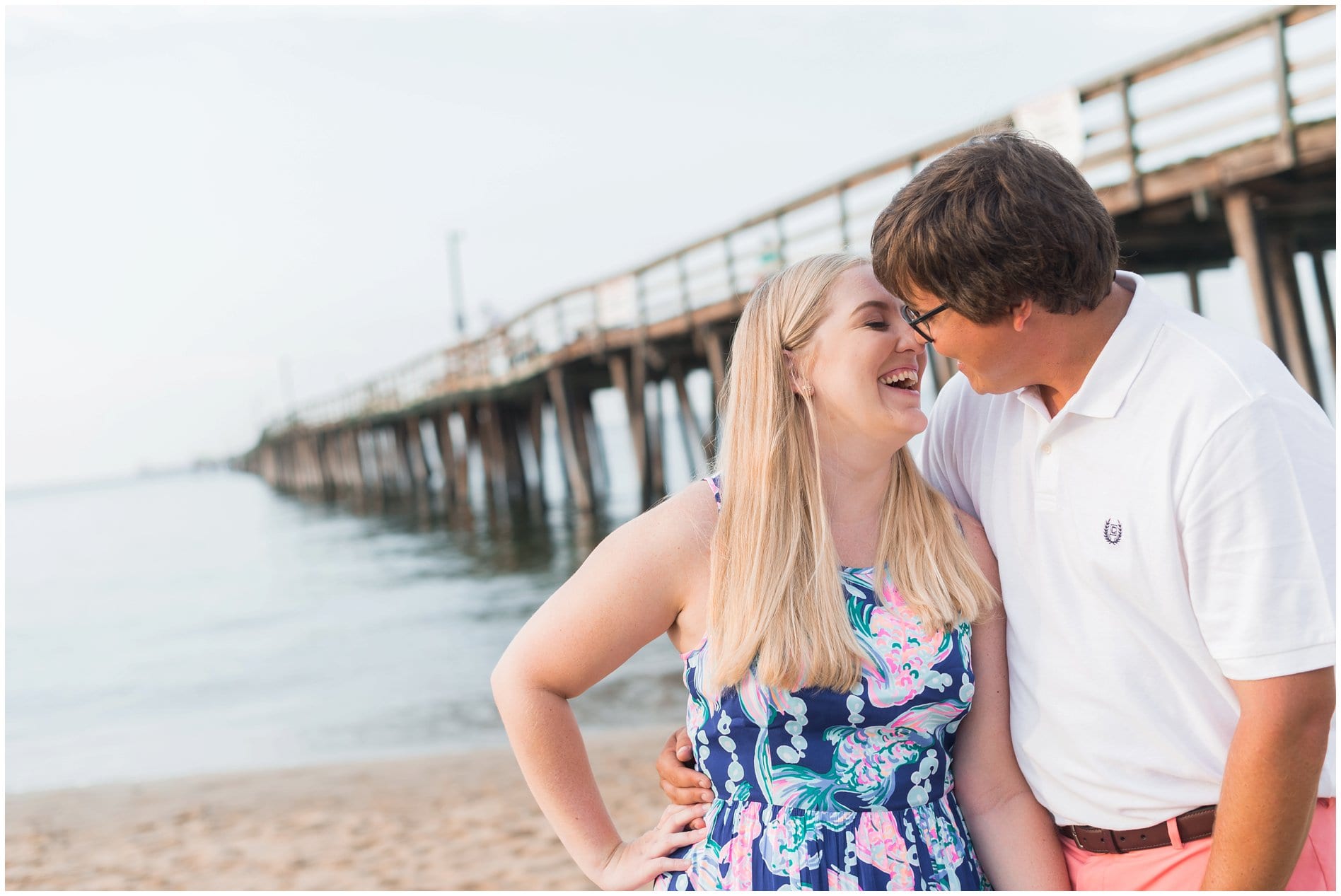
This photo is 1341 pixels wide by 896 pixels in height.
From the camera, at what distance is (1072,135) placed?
320 inches

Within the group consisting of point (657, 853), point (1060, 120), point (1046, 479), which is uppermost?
point (1060, 120)

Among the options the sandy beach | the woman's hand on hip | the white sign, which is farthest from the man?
the white sign

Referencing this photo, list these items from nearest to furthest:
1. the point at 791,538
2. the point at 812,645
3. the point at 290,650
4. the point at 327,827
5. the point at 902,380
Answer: the point at 812,645
the point at 791,538
the point at 902,380
the point at 327,827
the point at 290,650

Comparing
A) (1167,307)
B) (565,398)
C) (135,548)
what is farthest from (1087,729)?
(135,548)

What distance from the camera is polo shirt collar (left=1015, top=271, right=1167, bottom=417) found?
1.65 metres

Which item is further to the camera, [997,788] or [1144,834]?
[997,788]

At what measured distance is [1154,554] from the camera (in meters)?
1.61

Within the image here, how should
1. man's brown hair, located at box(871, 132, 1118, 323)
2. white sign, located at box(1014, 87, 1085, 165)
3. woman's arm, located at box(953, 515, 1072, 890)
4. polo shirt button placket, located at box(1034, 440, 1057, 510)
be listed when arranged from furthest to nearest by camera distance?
white sign, located at box(1014, 87, 1085, 165) → woman's arm, located at box(953, 515, 1072, 890) → polo shirt button placket, located at box(1034, 440, 1057, 510) → man's brown hair, located at box(871, 132, 1118, 323)

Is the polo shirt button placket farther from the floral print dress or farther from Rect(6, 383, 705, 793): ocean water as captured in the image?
Rect(6, 383, 705, 793): ocean water

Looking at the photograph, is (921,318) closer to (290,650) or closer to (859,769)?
(859,769)

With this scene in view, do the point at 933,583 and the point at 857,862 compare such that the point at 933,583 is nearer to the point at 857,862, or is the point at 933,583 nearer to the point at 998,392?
the point at 998,392

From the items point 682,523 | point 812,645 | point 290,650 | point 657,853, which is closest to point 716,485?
point 682,523

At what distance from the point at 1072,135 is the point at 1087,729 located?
24.2ft

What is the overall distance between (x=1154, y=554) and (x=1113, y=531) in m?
0.07
